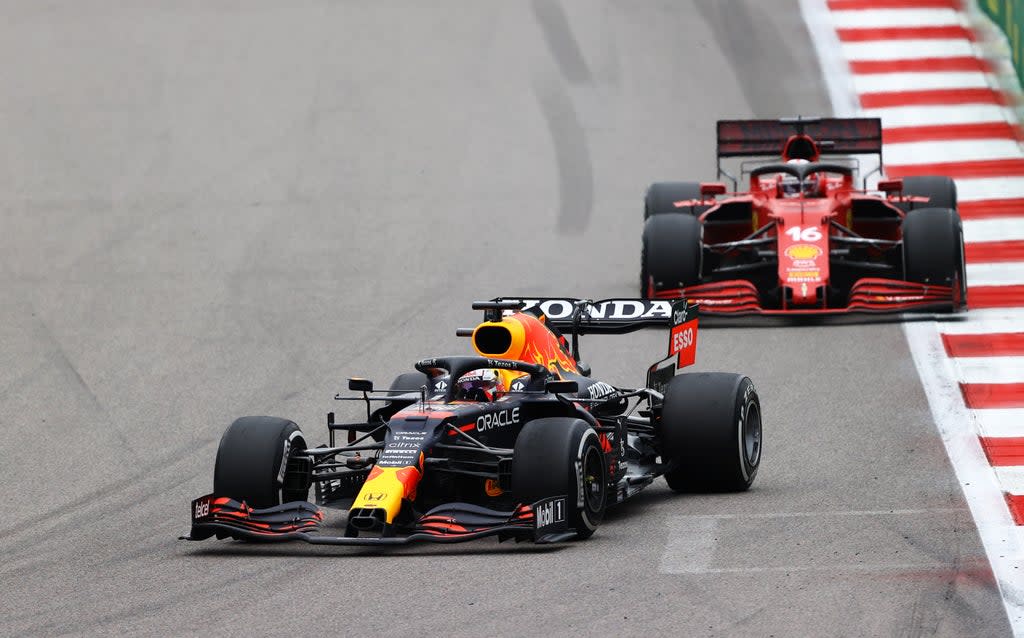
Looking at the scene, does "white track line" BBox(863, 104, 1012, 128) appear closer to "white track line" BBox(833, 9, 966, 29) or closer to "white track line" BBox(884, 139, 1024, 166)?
"white track line" BBox(884, 139, 1024, 166)

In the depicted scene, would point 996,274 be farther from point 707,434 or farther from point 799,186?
point 707,434

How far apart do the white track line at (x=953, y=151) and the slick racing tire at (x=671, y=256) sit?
5658mm

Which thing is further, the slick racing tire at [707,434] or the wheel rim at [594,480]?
the slick racing tire at [707,434]

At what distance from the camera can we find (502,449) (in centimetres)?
1105

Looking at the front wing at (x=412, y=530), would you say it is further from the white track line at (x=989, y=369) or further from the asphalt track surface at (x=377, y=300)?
the white track line at (x=989, y=369)

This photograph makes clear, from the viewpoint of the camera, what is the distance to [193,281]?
2039cm

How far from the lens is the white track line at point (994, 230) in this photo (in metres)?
20.8

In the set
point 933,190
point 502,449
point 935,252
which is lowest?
point 502,449

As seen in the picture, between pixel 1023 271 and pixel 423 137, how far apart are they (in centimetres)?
932

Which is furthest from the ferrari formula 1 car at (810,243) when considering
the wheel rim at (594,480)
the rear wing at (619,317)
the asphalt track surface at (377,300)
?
the wheel rim at (594,480)

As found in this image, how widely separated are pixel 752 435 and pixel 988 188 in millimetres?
11089

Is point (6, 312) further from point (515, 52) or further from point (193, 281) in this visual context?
point (515, 52)

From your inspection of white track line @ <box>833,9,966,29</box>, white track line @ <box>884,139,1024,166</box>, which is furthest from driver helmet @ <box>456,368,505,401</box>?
white track line @ <box>833,9,966,29</box>

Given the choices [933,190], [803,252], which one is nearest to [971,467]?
[803,252]
